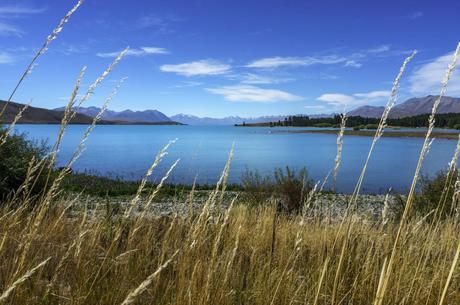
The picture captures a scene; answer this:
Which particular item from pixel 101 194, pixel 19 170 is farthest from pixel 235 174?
pixel 19 170

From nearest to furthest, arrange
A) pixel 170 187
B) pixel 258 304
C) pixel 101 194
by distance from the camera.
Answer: pixel 258 304
pixel 101 194
pixel 170 187

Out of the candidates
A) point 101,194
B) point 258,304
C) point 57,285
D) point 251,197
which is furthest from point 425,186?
point 101,194

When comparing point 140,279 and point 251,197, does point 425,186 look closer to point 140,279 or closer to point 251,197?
point 251,197

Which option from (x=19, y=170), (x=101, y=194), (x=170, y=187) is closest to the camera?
(x=19, y=170)

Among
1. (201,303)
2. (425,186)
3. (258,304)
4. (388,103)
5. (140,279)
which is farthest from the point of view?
→ (425,186)

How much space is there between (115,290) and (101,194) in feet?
54.6

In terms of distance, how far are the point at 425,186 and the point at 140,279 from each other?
38.8 feet

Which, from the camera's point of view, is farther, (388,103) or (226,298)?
(226,298)

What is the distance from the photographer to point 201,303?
215 centimetres

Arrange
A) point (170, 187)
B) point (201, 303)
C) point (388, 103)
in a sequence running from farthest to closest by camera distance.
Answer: point (170, 187)
point (201, 303)
point (388, 103)

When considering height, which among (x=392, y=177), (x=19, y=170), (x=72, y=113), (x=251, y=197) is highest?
(x=72, y=113)

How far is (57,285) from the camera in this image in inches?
98.4

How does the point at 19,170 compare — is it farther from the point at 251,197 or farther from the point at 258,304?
the point at 258,304

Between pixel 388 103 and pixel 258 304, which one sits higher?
pixel 388 103
